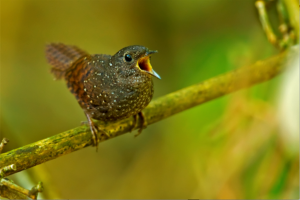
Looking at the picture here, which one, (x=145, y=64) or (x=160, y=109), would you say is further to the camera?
(x=160, y=109)

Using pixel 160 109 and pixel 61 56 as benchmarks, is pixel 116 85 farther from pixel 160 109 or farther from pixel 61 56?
pixel 61 56

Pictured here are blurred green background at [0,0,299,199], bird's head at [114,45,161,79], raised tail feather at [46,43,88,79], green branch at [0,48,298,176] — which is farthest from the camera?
blurred green background at [0,0,299,199]

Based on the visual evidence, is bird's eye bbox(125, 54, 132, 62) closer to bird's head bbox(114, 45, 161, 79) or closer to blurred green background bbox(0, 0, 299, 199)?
bird's head bbox(114, 45, 161, 79)

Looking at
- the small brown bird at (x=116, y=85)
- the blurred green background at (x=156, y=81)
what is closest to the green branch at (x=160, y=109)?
the small brown bird at (x=116, y=85)

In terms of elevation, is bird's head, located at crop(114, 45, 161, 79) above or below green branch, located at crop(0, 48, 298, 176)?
above

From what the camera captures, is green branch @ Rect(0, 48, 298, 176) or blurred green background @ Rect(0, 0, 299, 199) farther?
blurred green background @ Rect(0, 0, 299, 199)

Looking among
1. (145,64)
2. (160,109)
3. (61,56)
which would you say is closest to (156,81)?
(61,56)

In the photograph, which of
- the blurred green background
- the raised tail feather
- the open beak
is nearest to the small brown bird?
the open beak
